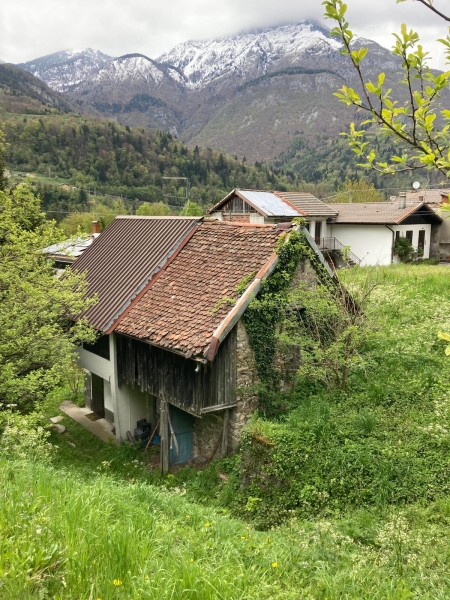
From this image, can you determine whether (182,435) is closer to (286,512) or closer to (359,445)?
(286,512)

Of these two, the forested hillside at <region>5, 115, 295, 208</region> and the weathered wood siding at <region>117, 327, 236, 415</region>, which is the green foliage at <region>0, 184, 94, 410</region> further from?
the forested hillside at <region>5, 115, 295, 208</region>

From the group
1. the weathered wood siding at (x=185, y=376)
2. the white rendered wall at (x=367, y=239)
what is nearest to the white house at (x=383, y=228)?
the white rendered wall at (x=367, y=239)

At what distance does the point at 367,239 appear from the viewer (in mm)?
35219

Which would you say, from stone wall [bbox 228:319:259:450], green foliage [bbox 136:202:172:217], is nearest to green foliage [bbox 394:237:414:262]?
stone wall [bbox 228:319:259:450]

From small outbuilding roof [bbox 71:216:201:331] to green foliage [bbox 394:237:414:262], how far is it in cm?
2360

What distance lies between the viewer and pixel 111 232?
17.6 m

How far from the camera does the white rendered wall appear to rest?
33.7 m

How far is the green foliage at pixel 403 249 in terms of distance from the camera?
110 feet

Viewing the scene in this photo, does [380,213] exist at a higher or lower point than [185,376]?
higher

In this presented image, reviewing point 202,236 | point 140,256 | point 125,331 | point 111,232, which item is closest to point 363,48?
point 125,331

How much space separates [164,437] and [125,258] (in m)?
6.41

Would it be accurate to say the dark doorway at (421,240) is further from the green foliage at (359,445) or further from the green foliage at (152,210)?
the green foliage at (152,210)

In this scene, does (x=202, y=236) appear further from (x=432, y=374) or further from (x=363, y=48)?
(x=363, y=48)

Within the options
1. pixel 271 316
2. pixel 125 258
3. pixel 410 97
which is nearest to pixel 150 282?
pixel 125 258
